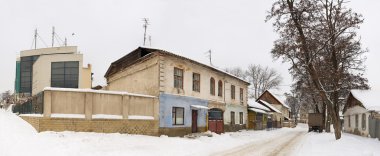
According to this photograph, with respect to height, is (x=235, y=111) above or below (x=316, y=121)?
above

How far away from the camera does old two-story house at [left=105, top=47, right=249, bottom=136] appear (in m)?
23.2

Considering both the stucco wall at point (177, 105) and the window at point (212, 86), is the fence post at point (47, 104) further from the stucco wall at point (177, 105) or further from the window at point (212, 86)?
the window at point (212, 86)

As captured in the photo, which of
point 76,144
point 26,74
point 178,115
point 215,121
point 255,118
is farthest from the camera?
point 26,74

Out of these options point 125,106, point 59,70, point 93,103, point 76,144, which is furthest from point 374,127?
point 59,70

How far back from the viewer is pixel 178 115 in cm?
2477

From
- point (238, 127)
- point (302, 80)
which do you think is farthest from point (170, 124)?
point (302, 80)

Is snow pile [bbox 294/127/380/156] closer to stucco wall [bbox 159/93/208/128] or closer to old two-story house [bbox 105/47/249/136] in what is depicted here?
stucco wall [bbox 159/93/208/128]

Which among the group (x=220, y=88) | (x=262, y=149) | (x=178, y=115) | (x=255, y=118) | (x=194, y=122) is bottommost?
(x=262, y=149)

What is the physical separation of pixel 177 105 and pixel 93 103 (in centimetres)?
746

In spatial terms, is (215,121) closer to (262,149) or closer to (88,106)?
(262,149)

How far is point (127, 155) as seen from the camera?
14.5 m

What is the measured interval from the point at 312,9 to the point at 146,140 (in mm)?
13004

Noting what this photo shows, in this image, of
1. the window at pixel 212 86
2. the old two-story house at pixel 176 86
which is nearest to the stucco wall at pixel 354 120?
the old two-story house at pixel 176 86

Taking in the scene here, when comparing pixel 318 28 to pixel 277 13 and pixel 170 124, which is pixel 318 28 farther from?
pixel 170 124
